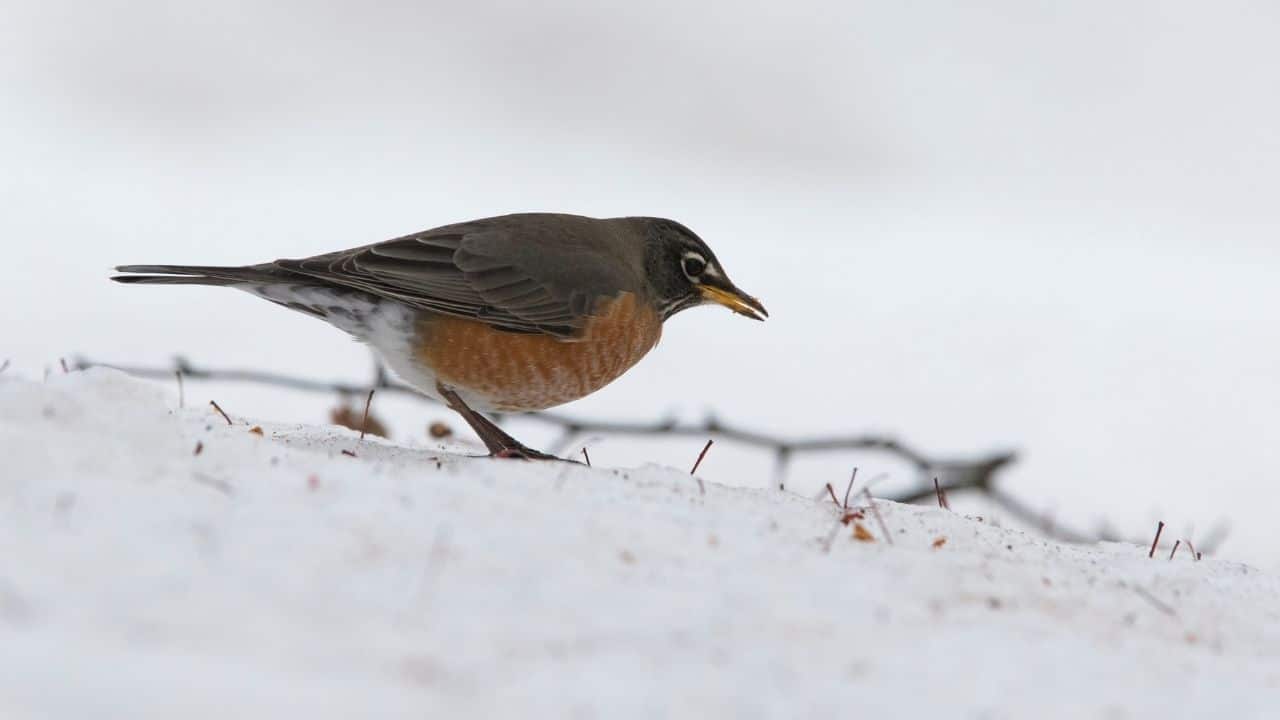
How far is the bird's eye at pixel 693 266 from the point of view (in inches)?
328

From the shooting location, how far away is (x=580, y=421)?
823 centimetres

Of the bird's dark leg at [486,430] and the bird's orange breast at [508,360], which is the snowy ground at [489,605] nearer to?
the bird's dark leg at [486,430]

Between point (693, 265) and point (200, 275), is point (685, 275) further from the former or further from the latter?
point (200, 275)

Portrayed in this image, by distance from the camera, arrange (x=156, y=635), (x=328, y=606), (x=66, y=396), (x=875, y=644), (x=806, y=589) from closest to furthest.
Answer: (x=156, y=635), (x=328, y=606), (x=875, y=644), (x=806, y=589), (x=66, y=396)

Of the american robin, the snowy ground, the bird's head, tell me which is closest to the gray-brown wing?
the american robin

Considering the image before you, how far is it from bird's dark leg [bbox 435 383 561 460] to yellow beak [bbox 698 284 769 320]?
1831 millimetres

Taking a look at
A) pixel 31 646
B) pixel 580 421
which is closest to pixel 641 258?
pixel 580 421

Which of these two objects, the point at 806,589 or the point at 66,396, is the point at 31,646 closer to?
the point at 66,396

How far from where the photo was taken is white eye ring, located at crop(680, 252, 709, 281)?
832 cm

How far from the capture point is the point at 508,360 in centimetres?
717

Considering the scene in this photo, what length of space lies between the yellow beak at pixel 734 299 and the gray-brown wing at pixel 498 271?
1.86ft

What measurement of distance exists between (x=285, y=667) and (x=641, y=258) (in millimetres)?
5460

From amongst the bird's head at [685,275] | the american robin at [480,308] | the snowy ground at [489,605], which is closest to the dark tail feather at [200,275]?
the american robin at [480,308]

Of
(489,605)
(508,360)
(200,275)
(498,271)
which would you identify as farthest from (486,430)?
(489,605)
